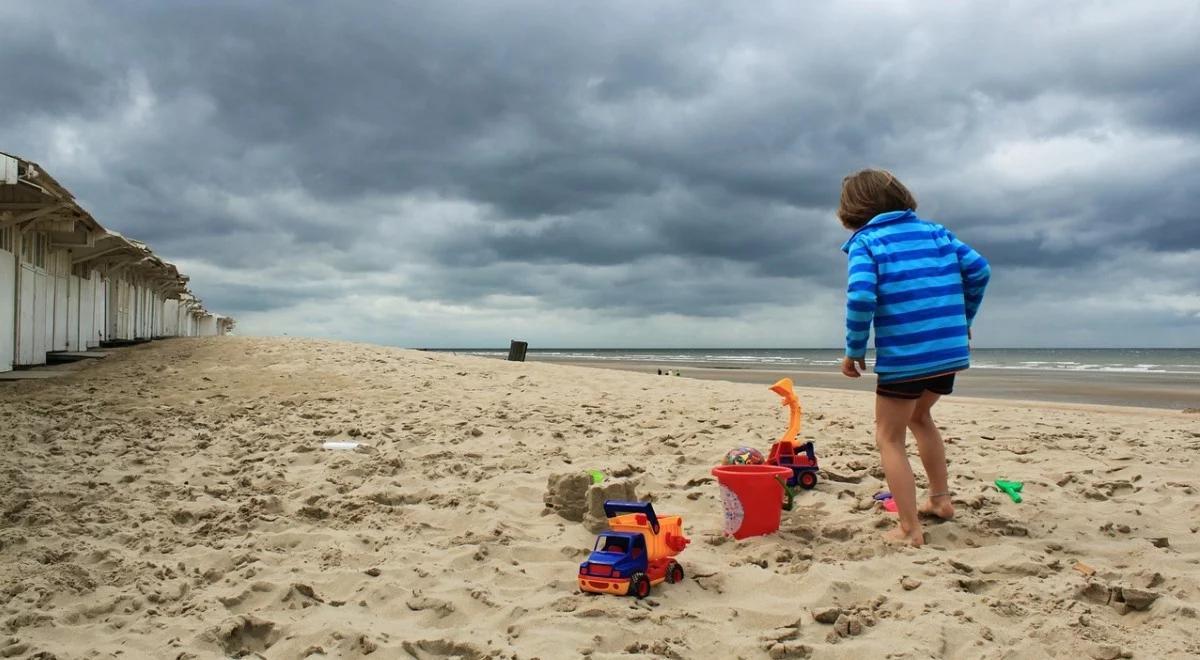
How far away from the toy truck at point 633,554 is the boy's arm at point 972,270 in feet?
6.16

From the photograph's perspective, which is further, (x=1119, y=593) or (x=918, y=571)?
(x=918, y=571)

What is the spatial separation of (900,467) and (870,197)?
1.38 metres

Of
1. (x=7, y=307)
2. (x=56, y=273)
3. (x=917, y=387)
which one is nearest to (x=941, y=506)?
(x=917, y=387)

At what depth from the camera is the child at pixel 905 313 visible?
368 centimetres

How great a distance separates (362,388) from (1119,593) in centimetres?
764

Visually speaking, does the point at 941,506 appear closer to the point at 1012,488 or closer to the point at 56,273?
the point at 1012,488

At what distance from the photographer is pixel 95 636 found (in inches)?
115

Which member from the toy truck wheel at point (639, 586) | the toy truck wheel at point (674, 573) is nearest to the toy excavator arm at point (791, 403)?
the toy truck wheel at point (674, 573)

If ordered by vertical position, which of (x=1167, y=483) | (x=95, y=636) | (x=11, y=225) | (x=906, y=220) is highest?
(x=11, y=225)

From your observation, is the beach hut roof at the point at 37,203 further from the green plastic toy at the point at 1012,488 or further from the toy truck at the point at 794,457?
the green plastic toy at the point at 1012,488

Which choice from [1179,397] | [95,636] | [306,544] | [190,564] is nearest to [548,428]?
[306,544]

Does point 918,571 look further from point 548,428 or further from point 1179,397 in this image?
point 1179,397

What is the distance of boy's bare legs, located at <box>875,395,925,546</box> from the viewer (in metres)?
3.75

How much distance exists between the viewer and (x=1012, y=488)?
4555 mm
